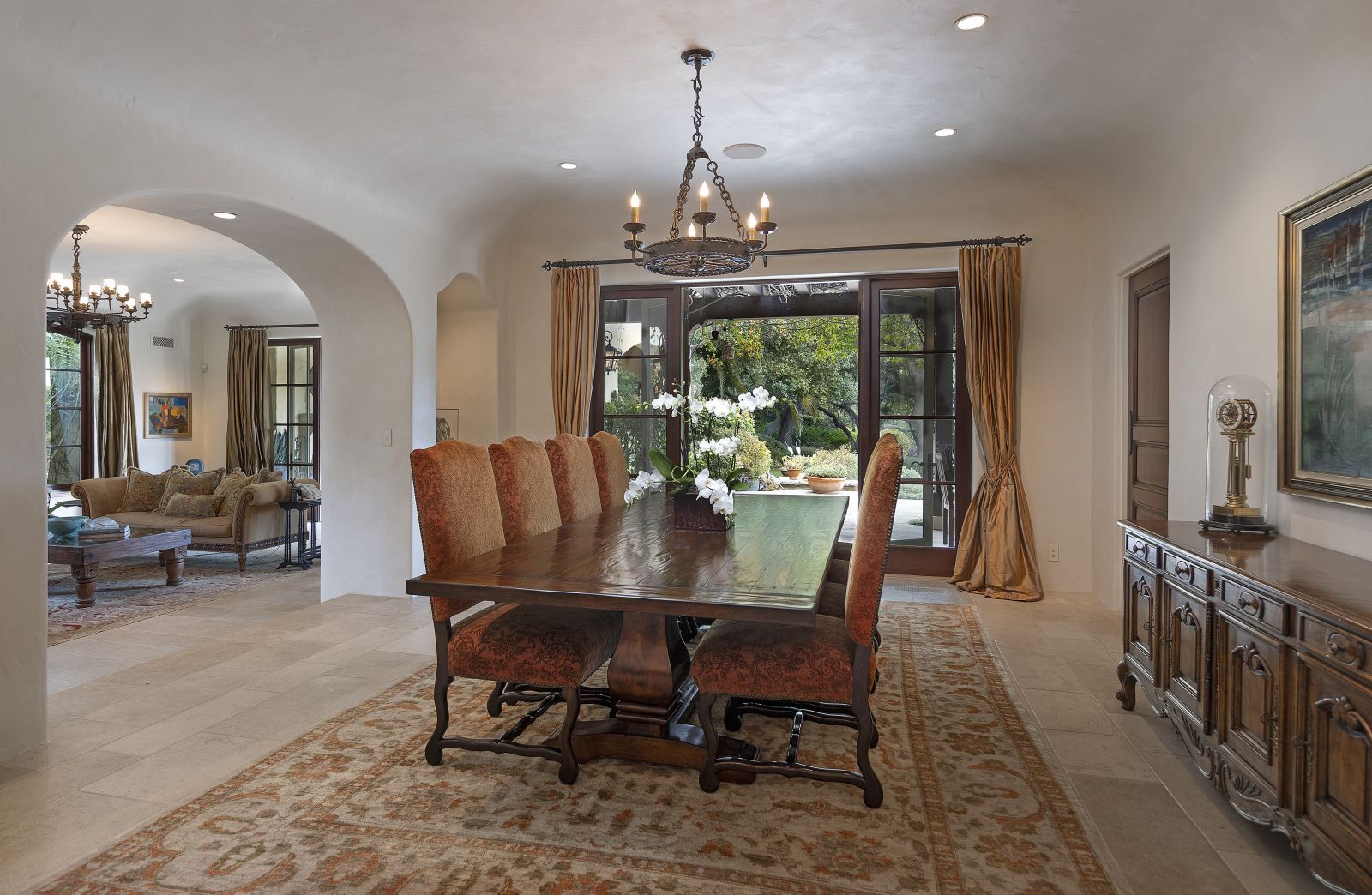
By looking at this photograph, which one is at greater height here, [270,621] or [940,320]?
[940,320]

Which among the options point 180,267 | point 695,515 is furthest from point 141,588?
point 695,515

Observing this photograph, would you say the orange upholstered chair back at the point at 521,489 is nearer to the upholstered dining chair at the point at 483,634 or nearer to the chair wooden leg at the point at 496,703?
the upholstered dining chair at the point at 483,634

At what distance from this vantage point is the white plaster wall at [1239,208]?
252cm

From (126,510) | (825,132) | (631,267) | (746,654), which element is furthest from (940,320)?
(126,510)

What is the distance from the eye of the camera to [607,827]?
221cm

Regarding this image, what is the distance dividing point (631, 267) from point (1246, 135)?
3966 millimetres

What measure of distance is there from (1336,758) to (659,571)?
1.68 m

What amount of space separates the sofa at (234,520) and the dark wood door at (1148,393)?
6.28 meters

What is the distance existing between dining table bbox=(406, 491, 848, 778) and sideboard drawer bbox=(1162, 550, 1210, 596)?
1133mm

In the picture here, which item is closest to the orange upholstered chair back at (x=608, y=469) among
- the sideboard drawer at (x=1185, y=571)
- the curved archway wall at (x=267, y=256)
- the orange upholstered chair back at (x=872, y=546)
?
the curved archway wall at (x=267, y=256)

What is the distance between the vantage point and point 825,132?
4.31 m

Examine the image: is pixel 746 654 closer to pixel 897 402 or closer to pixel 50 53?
pixel 50 53

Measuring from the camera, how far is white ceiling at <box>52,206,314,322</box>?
6.40m

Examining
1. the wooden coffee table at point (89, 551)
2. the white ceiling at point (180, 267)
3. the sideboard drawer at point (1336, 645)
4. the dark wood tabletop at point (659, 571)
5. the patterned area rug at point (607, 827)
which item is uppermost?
the white ceiling at point (180, 267)
